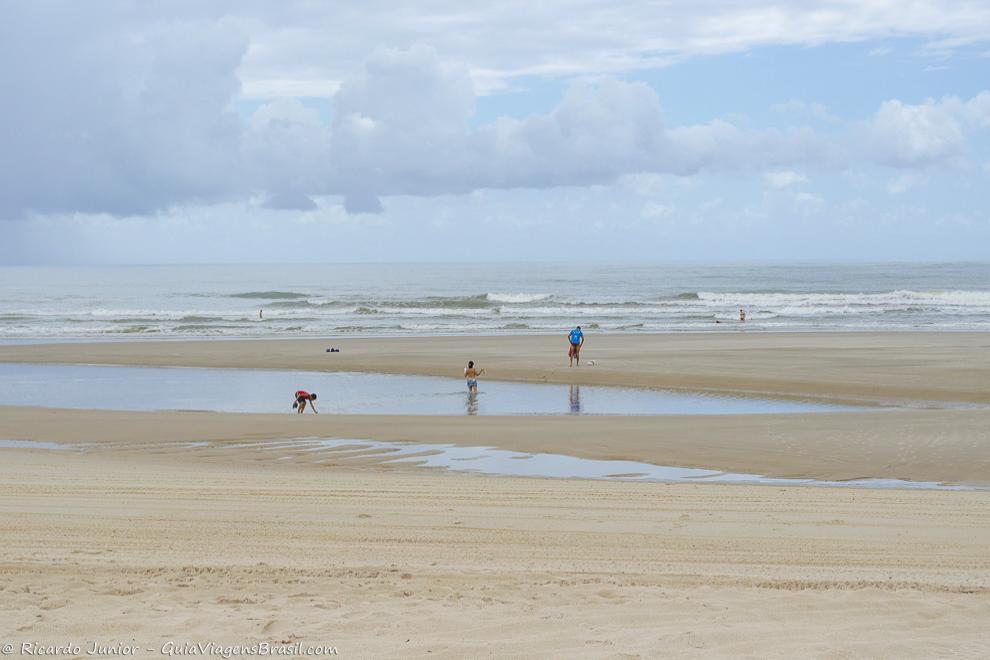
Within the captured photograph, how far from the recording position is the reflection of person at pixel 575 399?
20600 millimetres

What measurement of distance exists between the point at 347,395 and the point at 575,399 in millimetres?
5749

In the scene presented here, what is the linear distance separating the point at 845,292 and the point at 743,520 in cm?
8112

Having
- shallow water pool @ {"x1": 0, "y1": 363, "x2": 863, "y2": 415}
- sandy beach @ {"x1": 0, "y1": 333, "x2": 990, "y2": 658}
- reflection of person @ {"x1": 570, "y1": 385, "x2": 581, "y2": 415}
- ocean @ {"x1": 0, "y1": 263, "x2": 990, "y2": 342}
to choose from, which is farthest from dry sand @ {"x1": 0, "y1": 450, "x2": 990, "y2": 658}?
ocean @ {"x1": 0, "y1": 263, "x2": 990, "y2": 342}

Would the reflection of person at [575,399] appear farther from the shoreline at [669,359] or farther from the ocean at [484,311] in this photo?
the ocean at [484,311]

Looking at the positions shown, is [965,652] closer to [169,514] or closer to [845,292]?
[169,514]

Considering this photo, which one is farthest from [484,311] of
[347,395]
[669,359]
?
[347,395]

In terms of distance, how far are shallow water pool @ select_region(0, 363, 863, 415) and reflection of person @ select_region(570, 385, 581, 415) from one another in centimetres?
2

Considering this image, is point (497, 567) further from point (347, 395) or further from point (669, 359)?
point (669, 359)

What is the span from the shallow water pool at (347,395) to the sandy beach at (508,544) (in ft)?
11.0

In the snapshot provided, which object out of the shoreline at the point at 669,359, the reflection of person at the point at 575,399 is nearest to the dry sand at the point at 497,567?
the reflection of person at the point at 575,399

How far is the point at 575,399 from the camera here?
897 inches

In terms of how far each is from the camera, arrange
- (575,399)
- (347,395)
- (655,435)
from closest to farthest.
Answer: (655,435) < (575,399) < (347,395)

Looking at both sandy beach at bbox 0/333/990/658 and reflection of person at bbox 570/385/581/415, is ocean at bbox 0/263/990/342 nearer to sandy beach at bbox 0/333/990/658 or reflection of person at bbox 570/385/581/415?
A: reflection of person at bbox 570/385/581/415

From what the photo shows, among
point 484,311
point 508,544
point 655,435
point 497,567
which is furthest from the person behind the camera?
point 484,311
